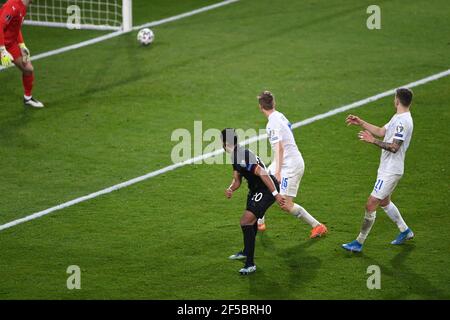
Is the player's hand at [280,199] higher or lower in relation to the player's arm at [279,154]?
lower

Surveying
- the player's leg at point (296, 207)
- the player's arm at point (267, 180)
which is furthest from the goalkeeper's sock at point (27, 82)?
the player's arm at point (267, 180)

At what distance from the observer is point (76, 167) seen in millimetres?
14320

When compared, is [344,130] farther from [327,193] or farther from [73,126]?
[73,126]

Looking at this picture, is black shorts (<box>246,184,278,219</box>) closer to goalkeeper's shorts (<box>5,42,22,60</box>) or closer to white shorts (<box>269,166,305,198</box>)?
white shorts (<box>269,166,305,198</box>)

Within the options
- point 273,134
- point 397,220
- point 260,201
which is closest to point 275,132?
point 273,134

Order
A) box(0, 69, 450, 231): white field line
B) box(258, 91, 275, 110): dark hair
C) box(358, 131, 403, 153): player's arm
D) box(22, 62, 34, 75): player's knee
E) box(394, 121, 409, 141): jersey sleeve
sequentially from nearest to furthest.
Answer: box(358, 131, 403, 153): player's arm, box(394, 121, 409, 141): jersey sleeve, box(258, 91, 275, 110): dark hair, box(0, 69, 450, 231): white field line, box(22, 62, 34, 75): player's knee

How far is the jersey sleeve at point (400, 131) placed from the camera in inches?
427

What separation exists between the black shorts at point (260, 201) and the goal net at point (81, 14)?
1048 cm

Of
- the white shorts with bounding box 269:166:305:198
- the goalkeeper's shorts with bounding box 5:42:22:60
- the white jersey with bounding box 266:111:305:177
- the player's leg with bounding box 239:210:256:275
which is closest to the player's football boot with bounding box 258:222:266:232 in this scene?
the white shorts with bounding box 269:166:305:198

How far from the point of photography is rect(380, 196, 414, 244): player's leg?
1142 centimetres

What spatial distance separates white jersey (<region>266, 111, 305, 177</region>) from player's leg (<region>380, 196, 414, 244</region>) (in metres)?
1.22

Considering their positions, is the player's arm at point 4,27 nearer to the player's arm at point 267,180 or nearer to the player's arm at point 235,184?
the player's arm at point 235,184

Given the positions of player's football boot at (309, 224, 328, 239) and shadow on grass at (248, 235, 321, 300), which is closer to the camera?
shadow on grass at (248, 235, 321, 300)

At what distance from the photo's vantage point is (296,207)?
11766 millimetres
